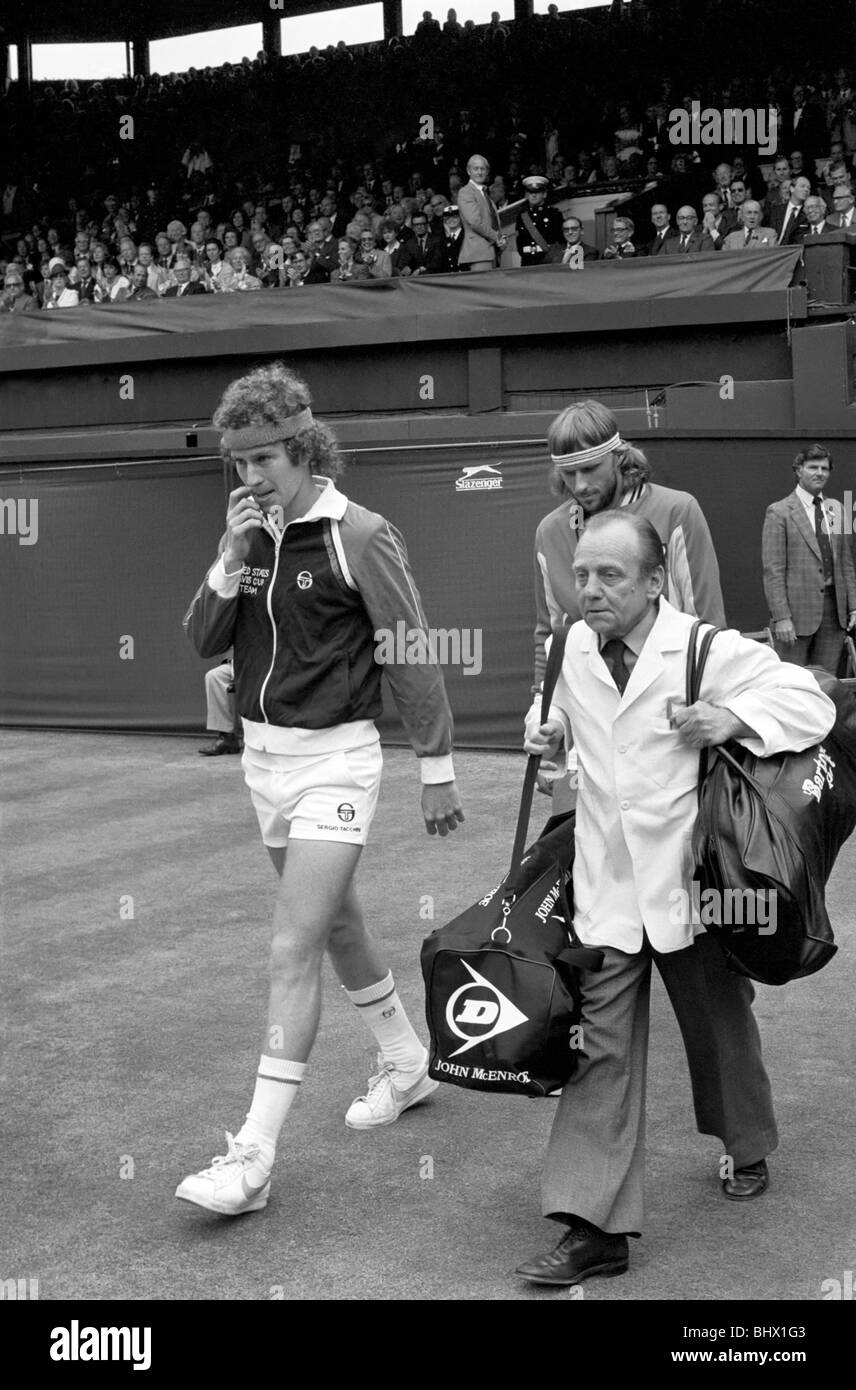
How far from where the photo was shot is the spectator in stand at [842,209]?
51.2 feet

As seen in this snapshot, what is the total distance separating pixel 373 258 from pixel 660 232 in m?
3.51

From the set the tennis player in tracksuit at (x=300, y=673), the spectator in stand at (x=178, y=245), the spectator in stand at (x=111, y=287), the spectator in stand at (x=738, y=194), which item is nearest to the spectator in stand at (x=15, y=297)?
the spectator in stand at (x=111, y=287)

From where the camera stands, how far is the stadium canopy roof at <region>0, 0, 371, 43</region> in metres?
31.5

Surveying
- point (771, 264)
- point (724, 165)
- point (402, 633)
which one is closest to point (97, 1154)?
Answer: point (402, 633)

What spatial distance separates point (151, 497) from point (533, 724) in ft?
31.6

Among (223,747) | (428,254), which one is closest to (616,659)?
(223,747)

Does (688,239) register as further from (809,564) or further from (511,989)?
(511,989)

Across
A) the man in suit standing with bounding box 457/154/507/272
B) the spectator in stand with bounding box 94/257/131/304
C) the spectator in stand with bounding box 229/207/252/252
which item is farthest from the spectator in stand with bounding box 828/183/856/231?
the spectator in stand with bounding box 94/257/131/304

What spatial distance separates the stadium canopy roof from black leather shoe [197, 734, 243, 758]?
23.2 metres

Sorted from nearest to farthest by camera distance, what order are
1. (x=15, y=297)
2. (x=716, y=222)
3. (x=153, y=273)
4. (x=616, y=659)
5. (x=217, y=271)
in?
(x=616, y=659)
(x=716, y=222)
(x=217, y=271)
(x=153, y=273)
(x=15, y=297)

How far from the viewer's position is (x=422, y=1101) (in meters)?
4.80

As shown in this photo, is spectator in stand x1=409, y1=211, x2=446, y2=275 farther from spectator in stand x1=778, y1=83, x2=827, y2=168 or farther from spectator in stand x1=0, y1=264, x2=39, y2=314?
spectator in stand x1=0, y1=264, x2=39, y2=314

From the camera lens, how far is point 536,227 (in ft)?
57.8

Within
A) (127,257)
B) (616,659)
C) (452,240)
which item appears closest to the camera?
(616,659)
